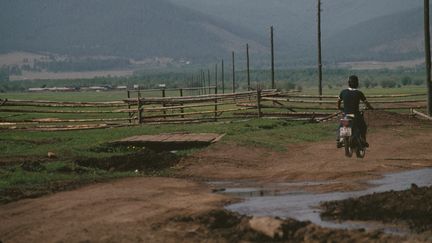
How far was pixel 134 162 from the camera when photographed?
1994 centimetres

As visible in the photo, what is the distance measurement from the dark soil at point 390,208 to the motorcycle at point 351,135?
20.0 feet

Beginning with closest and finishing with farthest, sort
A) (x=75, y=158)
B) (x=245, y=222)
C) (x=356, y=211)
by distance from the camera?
(x=245, y=222) < (x=356, y=211) < (x=75, y=158)

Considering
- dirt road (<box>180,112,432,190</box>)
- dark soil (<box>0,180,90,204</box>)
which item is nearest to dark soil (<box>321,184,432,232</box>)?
dirt road (<box>180,112,432,190</box>)

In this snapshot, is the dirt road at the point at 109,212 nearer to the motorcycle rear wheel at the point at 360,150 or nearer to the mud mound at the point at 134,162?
the mud mound at the point at 134,162

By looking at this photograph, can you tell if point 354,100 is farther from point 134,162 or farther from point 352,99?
point 134,162

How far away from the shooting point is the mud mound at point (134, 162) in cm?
1950

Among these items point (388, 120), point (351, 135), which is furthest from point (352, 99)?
point (388, 120)

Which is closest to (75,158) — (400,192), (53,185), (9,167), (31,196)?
(9,167)

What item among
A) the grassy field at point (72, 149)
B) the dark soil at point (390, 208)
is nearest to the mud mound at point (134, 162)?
the grassy field at point (72, 149)

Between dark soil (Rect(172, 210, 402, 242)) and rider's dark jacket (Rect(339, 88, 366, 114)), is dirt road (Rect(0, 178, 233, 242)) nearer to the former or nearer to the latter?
dark soil (Rect(172, 210, 402, 242))

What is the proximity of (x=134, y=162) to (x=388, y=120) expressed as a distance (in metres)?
13.2

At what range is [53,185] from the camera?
1569 centimetres

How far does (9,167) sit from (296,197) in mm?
7177

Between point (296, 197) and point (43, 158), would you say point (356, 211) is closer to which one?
point (296, 197)
